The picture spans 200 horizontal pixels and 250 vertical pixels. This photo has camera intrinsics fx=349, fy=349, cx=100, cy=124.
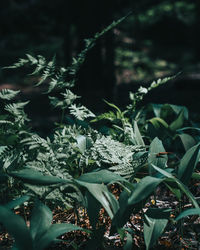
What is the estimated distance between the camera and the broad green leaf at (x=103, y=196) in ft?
4.72

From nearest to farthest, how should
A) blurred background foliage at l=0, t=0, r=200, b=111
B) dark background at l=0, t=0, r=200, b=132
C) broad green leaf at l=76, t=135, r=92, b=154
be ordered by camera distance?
broad green leaf at l=76, t=135, r=92, b=154 < dark background at l=0, t=0, r=200, b=132 < blurred background foliage at l=0, t=0, r=200, b=111

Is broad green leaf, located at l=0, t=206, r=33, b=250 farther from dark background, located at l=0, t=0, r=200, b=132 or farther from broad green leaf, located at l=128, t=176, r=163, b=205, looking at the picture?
dark background, located at l=0, t=0, r=200, b=132

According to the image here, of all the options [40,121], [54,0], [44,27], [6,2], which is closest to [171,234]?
[40,121]

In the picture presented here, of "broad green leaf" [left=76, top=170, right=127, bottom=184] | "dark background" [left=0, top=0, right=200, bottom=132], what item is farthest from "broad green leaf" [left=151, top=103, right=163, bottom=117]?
"dark background" [left=0, top=0, right=200, bottom=132]

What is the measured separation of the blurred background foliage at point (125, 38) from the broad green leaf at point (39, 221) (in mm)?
6191

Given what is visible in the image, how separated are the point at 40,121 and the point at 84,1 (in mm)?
2986

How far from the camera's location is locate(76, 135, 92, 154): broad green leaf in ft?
6.14

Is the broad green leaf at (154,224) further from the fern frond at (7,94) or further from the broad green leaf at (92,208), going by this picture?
the fern frond at (7,94)

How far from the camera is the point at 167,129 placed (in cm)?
268

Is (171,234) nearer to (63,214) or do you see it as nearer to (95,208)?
(95,208)

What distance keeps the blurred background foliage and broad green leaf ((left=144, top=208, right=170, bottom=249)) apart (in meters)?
6.06

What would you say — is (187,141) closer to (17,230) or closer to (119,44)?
(17,230)

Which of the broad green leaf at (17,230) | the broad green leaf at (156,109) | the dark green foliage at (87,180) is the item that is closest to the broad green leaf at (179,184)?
the dark green foliage at (87,180)

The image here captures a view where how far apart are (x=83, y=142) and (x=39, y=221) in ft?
2.07
